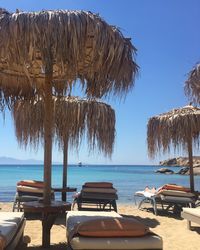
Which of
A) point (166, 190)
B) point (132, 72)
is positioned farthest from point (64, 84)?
point (166, 190)

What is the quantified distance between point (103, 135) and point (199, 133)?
2664 mm

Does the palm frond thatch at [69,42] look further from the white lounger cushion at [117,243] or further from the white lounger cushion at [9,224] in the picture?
the white lounger cushion at [117,243]

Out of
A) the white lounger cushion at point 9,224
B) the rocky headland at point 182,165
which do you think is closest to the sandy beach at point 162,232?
the white lounger cushion at point 9,224

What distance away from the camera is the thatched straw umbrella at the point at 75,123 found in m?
7.17

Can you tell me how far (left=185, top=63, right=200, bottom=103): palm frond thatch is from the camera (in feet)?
16.8

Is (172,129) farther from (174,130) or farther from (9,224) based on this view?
(9,224)

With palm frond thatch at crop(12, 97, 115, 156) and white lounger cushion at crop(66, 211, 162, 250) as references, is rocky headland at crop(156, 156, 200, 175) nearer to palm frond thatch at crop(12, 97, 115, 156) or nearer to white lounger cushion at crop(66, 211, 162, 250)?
palm frond thatch at crop(12, 97, 115, 156)

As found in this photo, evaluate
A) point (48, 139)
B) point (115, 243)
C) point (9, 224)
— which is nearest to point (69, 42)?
point (48, 139)

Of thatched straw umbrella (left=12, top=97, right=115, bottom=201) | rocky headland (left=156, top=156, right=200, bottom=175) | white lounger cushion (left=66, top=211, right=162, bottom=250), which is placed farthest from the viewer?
rocky headland (left=156, top=156, right=200, bottom=175)

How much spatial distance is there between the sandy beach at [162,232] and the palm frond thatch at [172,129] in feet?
5.60

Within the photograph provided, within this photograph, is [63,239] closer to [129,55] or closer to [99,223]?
[99,223]

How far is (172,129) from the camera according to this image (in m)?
8.42

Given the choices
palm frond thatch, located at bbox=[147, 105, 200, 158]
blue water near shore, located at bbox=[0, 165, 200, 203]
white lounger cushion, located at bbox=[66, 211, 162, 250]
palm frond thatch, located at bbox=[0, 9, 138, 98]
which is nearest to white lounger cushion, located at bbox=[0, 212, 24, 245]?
white lounger cushion, located at bbox=[66, 211, 162, 250]

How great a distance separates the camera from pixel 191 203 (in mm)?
7539
